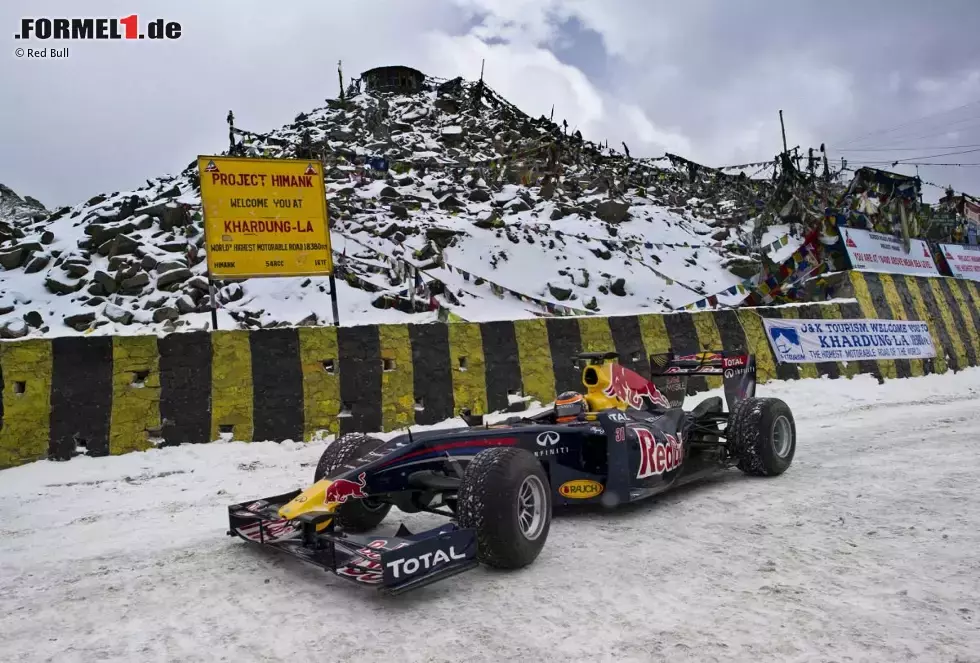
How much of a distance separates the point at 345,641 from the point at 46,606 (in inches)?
73.6

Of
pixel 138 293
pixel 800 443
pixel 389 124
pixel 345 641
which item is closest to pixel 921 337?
pixel 800 443

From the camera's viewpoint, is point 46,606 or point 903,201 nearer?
point 46,606

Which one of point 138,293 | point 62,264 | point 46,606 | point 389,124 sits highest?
point 389,124

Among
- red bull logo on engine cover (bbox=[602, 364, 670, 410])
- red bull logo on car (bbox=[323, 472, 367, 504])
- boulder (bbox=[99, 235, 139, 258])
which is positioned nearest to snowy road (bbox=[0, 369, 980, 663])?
red bull logo on car (bbox=[323, 472, 367, 504])

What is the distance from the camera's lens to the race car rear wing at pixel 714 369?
796 centimetres

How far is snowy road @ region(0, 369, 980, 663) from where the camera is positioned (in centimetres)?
338

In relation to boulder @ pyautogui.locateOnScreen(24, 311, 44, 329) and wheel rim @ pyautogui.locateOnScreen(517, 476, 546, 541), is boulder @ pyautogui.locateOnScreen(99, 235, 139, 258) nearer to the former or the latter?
boulder @ pyautogui.locateOnScreen(24, 311, 44, 329)

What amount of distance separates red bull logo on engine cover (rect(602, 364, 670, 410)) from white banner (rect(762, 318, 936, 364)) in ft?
22.9

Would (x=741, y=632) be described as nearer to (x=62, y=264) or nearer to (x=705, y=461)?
(x=705, y=461)

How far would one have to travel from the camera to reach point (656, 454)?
618cm

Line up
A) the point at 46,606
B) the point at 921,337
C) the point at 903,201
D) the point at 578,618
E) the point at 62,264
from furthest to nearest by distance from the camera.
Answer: the point at 903,201 → the point at 62,264 → the point at 921,337 → the point at 46,606 → the point at 578,618

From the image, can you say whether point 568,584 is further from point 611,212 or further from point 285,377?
point 611,212

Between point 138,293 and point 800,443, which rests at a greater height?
point 138,293

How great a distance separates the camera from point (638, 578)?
14.1 ft
